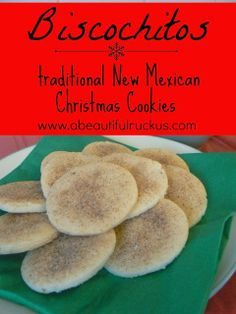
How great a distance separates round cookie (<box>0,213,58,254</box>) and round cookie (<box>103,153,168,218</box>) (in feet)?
0.45

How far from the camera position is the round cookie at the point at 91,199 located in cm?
64

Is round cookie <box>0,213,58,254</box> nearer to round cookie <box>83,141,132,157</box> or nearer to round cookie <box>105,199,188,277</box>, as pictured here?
round cookie <box>105,199,188,277</box>

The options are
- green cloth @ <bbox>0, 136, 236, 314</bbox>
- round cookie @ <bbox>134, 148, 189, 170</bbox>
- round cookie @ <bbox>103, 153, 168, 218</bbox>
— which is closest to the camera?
green cloth @ <bbox>0, 136, 236, 314</bbox>

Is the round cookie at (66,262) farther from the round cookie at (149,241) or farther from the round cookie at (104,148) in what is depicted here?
the round cookie at (104,148)

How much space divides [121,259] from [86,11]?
1.45 feet

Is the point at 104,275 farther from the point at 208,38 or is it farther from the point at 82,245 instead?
the point at 208,38

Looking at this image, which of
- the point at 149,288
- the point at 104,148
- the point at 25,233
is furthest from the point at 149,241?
the point at 104,148

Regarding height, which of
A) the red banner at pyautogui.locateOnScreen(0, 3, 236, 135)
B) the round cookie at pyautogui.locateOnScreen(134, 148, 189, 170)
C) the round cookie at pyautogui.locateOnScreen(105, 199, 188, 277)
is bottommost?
the round cookie at pyautogui.locateOnScreen(105, 199, 188, 277)

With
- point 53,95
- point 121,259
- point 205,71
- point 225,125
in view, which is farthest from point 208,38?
point 121,259

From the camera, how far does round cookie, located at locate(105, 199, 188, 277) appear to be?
617mm

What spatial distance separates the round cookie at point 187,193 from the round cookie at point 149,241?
4cm

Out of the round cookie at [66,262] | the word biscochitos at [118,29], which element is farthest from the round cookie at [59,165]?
the word biscochitos at [118,29]

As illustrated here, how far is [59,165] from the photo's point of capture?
2.56ft

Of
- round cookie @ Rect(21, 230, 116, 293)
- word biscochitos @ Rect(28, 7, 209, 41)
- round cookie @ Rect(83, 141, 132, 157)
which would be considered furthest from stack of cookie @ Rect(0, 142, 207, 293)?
word biscochitos @ Rect(28, 7, 209, 41)
